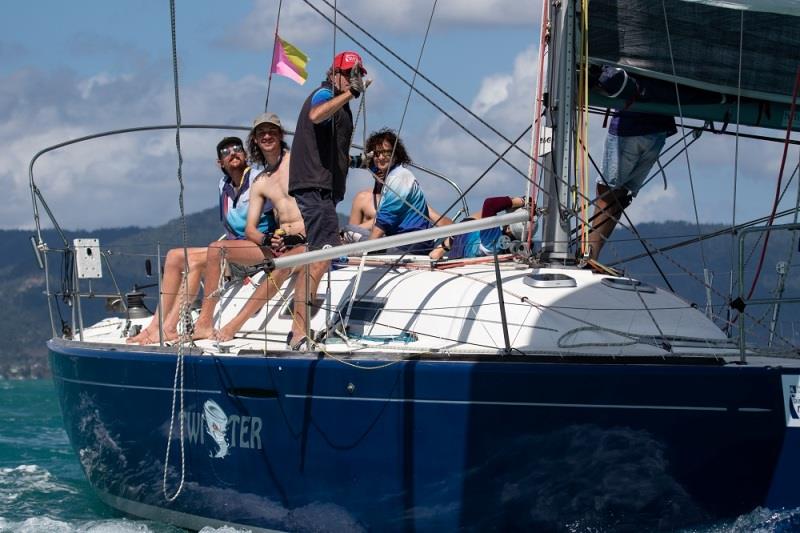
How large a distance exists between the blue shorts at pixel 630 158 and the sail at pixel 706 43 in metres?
0.45

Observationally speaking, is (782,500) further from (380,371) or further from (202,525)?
(202,525)

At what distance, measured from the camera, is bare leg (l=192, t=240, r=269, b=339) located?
8.48 metres

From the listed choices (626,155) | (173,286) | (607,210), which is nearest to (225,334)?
(173,286)

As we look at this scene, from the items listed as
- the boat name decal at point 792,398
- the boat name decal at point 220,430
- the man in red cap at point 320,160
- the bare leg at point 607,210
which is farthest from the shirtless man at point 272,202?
the boat name decal at point 792,398

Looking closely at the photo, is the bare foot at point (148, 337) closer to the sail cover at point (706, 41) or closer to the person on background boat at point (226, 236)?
the person on background boat at point (226, 236)

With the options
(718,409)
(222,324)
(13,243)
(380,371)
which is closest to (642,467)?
(718,409)

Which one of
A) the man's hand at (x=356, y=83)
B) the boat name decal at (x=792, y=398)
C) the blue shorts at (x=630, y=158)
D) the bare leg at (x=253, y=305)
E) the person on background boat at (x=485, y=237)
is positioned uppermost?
the man's hand at (x=356, y=83)

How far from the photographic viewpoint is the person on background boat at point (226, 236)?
29.1 feet

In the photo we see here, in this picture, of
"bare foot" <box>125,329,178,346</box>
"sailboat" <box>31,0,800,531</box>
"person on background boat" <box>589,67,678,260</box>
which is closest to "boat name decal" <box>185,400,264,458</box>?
"sailboat" <box>31,0,800,531</box>

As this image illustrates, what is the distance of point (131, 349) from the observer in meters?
8.30

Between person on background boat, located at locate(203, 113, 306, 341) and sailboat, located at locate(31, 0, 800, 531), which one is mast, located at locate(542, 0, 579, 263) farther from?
person on background boat, located at locate(203, 113, 306, 341)

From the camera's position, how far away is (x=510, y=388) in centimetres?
668

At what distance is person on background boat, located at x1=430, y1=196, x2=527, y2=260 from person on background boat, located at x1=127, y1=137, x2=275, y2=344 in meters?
1.34

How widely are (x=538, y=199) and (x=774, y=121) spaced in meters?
1.65
